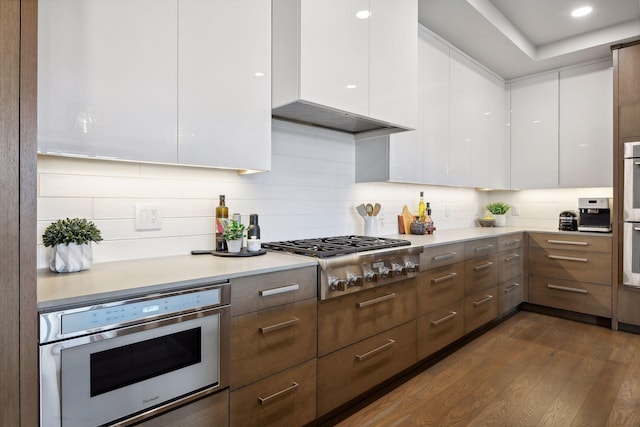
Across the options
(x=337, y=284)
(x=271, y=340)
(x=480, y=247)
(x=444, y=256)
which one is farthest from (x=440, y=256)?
(x=271, y=340)

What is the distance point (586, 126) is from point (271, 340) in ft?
12.3

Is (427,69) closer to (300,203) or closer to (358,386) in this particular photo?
(300,203)

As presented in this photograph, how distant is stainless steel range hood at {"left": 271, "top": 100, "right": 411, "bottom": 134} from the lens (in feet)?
6.45

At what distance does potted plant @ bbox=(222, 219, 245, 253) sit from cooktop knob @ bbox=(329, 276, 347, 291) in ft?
1.67

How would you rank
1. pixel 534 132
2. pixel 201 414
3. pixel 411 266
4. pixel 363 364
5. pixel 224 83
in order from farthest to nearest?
pixel 534 132 → pixel 411 266 → pixel 363 364 → pixel 224 83 → pixel 201 414

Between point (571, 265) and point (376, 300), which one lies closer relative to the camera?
point (376, 300)

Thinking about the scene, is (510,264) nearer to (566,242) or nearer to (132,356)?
(566,242)

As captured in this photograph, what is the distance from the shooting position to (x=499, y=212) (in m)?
4.03

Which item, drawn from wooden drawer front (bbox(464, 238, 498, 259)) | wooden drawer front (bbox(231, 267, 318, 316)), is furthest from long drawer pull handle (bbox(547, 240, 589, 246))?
wooden drawer front (bbox(231, 267, 318, 316))

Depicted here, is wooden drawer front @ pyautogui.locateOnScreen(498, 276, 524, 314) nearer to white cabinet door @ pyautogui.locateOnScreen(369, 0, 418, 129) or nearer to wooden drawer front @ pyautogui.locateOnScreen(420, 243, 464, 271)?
wooden drawer front @ pyautogui.locateOnScreen(420, 243, 464, 271)

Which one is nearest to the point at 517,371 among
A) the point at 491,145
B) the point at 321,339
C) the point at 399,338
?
the point at 399,338

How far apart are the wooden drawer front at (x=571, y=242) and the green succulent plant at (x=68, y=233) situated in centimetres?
372

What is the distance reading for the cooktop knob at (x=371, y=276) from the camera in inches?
73.4

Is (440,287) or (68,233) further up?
(68,233)
